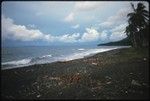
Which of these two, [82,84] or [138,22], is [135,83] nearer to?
[82,84]

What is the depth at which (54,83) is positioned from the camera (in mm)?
12859

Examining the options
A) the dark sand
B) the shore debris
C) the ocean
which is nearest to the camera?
the dark sand

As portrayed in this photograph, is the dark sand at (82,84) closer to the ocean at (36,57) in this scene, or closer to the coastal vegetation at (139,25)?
the ocean at (36,57)

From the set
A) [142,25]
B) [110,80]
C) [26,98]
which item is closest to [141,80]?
[110,80]

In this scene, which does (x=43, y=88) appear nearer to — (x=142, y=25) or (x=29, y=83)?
(x=29, y=83)

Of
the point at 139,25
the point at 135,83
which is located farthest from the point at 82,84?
the point at 139,25

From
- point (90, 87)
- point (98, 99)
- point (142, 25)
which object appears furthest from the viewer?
point (142, 25)

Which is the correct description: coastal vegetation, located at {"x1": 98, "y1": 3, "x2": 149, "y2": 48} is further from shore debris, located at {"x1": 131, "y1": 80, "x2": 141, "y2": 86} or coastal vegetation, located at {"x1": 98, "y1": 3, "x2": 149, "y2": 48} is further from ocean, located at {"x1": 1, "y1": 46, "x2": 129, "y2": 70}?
shore debris, located at {"x1": 131, "y1": 80, "x2": 141, "y2": 86}

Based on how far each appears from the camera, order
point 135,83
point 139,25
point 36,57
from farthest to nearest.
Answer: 1. point 36,57
2. point 139,25
3. point 135,83

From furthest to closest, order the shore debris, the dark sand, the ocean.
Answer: the ocean
the shore debris
the dark sand

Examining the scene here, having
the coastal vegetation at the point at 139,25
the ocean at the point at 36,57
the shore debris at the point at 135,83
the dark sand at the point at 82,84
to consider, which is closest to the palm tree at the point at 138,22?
the coastal vegetation at the point at 139,25

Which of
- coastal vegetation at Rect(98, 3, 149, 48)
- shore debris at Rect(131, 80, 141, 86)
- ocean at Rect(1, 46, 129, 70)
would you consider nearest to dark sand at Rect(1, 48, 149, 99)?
shore debris at Rect(131, 80, 141, 86)

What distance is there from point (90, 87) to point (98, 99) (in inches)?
64.3

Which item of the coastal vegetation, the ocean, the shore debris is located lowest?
the shore debris
